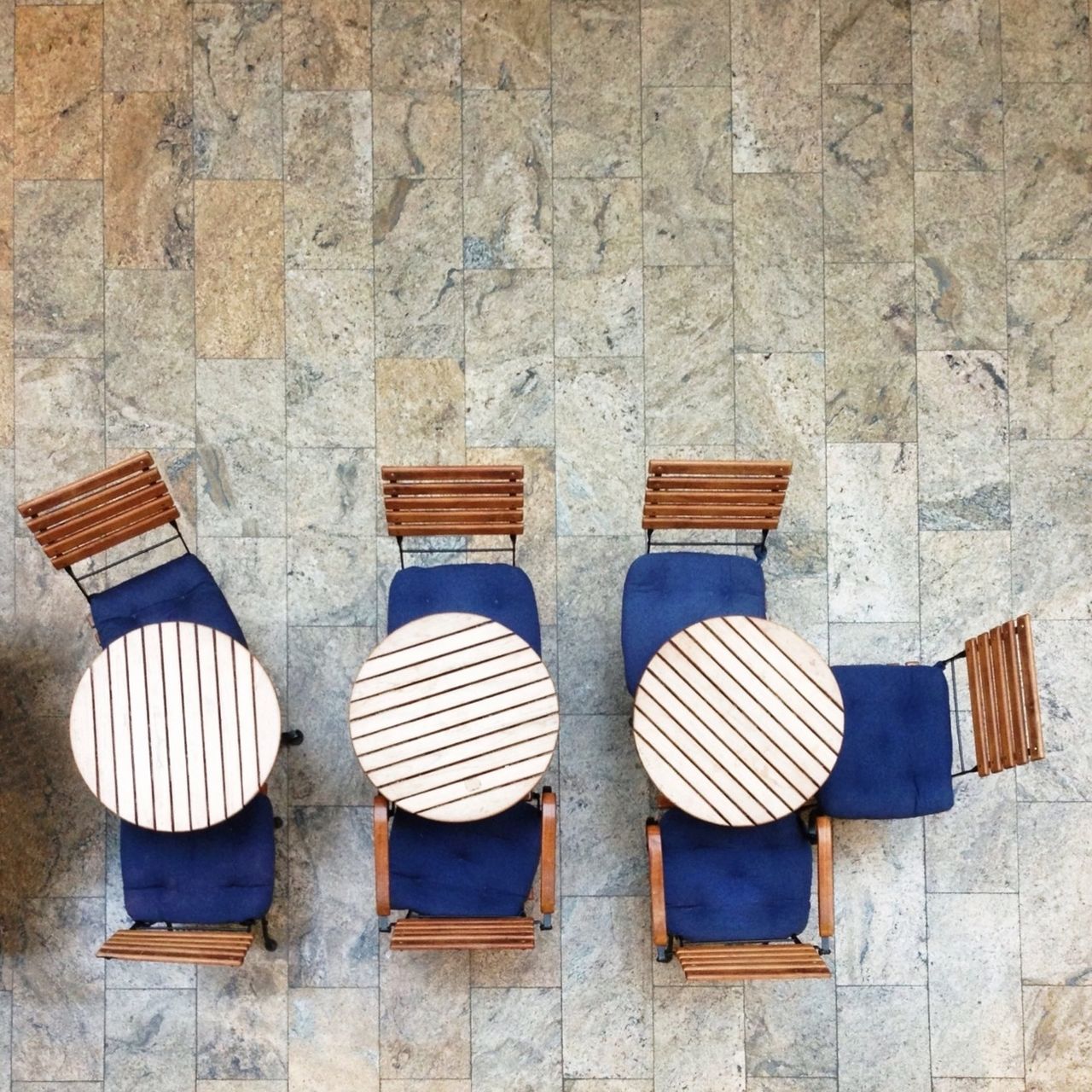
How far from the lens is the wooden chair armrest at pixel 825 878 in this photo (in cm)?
333

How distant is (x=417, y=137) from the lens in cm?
404

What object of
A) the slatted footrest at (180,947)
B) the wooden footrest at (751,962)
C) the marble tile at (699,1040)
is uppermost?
the slatted footrest at (180,947)

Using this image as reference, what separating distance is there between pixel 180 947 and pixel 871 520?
3081 mm

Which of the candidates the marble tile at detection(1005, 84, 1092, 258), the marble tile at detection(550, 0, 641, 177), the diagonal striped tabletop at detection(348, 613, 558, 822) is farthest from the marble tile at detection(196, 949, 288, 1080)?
the marble tile at detection(1005, 84, 1092, 258)

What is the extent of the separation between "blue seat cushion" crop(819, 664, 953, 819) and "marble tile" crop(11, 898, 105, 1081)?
9.85 feet

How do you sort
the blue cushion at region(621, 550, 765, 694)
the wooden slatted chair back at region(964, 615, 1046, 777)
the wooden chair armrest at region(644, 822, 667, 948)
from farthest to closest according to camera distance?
the blue cushion at region(621, 550, 765, 694) → the wooden chair armrest at region(644, 822, 667, 948) → the wooden slatted chair back at region(964, 615, 1046, 777)

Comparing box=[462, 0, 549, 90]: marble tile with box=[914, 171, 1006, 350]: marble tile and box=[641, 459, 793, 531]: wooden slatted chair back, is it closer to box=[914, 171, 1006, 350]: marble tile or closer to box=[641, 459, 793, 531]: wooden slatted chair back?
box=[914, 171, 1006, 350]: marble tile

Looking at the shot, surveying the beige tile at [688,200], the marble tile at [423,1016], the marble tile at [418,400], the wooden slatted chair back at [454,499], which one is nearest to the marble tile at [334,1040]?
the marble tile at [423,1016]

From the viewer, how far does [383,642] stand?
3.31 metres

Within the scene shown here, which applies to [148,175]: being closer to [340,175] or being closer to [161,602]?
[340,175]

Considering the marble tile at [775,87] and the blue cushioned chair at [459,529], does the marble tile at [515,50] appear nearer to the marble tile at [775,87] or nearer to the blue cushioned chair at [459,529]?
the marble tile at [775,87]

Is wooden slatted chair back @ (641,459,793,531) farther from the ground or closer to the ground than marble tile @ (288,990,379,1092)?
farther from the ground

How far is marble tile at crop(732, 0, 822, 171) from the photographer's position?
159 inches

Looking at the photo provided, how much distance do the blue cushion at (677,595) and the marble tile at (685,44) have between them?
6.66 feet
